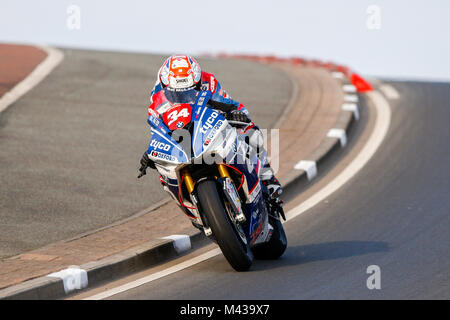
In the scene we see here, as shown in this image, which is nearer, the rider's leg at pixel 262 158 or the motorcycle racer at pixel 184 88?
the motorcycle racer at pixel 184 88

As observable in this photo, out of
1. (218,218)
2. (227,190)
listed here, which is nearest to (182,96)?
(227,190)

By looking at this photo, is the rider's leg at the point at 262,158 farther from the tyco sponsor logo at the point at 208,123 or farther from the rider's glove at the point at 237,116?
the tyco sponsor logo at the point at 208,123

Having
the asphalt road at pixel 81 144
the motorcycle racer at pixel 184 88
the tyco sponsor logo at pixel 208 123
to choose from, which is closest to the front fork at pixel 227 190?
the tyco sponsor logo at pixel 208 123

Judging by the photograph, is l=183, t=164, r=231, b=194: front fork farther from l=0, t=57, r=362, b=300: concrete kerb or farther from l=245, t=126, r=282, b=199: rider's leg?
l=0, t=57, r=362, b=300: concrete kerb

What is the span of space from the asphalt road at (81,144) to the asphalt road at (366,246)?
192 centimetres

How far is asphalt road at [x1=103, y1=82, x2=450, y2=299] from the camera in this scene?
7297 mm

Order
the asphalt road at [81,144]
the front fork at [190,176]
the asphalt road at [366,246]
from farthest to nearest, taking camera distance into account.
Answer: the asphalt road at [81,144], the front fork at [190,176], the asphalt road at [366,246]

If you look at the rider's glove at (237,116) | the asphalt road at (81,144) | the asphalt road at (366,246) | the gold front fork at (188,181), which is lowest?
the asphalt road at (366,246)

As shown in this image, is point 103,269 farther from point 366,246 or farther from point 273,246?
point 366,246

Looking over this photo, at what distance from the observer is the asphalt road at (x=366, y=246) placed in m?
7.30

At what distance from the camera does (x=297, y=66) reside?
77.5 feet

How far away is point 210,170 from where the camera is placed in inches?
301

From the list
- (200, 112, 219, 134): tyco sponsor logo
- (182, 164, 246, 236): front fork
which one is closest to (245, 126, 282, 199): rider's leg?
(200, 112, 219, 134): tyco sponsor logo

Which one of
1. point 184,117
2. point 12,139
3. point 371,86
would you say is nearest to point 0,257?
point 184,117
